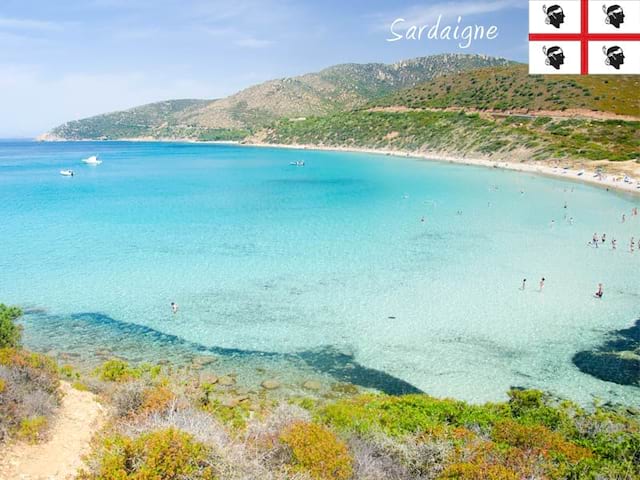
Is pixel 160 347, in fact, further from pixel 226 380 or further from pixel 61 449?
pixel 61 449

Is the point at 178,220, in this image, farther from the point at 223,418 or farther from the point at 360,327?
the point at 223,418

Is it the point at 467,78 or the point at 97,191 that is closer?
the point at 97,191

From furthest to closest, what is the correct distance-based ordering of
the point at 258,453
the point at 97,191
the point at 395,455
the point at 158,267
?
1. the point at 97,191
2. the point at 158,267
3. the point at 395,455
4. the point at 258,453

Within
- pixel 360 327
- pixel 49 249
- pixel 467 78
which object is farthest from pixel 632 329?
pixel 467 78

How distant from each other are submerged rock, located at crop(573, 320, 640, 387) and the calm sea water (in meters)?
0.47

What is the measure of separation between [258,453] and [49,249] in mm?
30391

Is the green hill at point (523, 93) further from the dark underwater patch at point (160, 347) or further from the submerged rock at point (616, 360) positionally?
the dark underwater patch at point (160, 347)

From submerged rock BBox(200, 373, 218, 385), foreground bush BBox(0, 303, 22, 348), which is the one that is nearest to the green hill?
submerged rock BBox(200, 373, 218, 385)

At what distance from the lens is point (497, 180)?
6788 centimetres

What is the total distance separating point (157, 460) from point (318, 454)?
8.17ft

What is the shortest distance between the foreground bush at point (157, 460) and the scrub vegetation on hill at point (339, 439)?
15mm

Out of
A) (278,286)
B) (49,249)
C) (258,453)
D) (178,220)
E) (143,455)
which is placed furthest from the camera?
(178,220)

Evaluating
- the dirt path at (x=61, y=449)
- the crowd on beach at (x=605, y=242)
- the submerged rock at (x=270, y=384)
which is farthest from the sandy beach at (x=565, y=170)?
the dirt path at (x=61, y=449)

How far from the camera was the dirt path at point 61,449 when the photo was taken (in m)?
8.51
